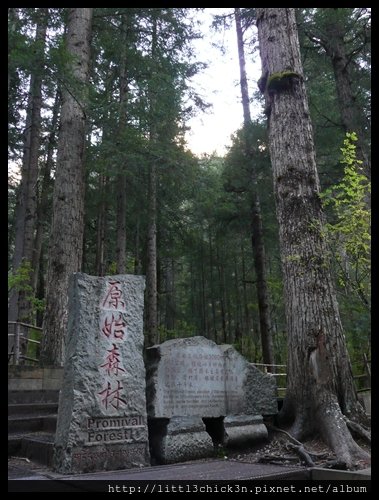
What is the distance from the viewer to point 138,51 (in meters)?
12.4

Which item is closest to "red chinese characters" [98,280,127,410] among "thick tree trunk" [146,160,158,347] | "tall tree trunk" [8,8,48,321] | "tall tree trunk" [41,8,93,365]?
"tall tree trunk" [41,8,93,365]

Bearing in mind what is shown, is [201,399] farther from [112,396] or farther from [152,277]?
[152,277]

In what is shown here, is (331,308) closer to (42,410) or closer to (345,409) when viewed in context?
(345,409)

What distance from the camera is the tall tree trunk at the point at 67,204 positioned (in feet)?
28.1

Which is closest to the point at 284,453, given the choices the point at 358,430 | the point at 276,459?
the point at 276,459

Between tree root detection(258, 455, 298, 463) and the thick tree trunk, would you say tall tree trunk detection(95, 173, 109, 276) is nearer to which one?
the thick tree trunk

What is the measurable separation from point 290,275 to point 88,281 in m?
2.78

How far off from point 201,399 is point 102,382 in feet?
5.42

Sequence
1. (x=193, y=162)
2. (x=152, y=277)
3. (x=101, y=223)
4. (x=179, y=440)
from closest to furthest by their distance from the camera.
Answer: (x=179, y=440) < (x=193, y=162) < (x=152, y=277) < (x=101, y=223)

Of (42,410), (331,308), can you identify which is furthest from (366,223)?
(42,410)

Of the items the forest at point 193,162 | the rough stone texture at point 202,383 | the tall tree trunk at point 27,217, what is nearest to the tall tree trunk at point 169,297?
the forest at point 193,162

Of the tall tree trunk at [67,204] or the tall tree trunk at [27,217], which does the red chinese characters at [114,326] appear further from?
the tall tree trunk at [27,217]

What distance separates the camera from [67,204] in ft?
29.8

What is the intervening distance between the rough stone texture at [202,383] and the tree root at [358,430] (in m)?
1.30
